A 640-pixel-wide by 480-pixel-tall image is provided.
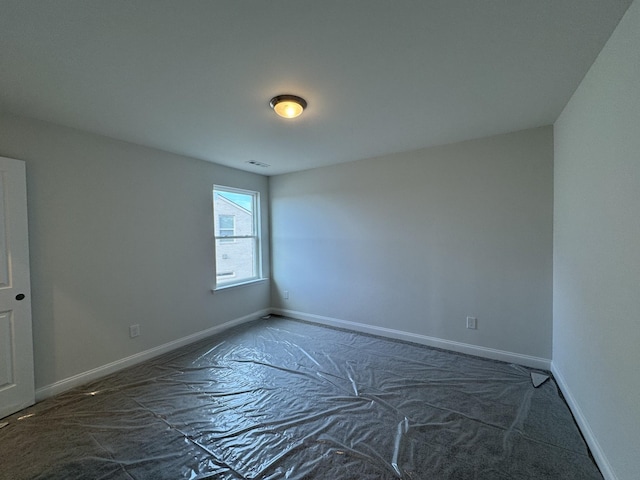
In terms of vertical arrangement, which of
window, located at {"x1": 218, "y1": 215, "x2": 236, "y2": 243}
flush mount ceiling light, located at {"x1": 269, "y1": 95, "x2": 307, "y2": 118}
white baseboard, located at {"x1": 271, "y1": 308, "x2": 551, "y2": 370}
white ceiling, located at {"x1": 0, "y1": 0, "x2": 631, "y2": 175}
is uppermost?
white ceiling, located at {"x1": 0, "y1": 0, "x2": 631, "y2": 175}

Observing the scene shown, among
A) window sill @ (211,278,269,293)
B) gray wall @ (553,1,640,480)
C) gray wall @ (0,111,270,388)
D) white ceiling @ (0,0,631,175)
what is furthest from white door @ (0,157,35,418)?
gray wall @ (553,1,640,480)

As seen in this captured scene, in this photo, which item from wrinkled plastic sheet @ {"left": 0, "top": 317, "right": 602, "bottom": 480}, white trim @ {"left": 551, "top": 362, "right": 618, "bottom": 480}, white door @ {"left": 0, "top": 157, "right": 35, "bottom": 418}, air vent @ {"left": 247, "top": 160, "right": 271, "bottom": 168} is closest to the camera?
white trim @ {"left": 551, "top": 362, "right": 618, "bottom": 480}

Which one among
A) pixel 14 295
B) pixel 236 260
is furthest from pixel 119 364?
pixel 236 260

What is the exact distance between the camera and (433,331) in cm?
330

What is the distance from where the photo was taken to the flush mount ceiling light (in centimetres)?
198

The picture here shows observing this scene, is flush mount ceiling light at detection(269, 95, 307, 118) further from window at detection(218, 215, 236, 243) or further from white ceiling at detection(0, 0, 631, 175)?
window at detection(218, 215, 236, 243)

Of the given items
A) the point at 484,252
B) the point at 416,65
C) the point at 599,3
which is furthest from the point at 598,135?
the point at 484,252

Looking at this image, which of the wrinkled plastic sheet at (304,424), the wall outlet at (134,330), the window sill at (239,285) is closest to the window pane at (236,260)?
the window sill at (239,285)

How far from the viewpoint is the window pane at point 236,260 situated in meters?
4.02

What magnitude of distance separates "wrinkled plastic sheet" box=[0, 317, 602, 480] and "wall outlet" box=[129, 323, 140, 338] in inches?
14.0

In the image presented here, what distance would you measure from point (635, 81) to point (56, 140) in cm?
401

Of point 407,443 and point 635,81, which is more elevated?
point 635,81

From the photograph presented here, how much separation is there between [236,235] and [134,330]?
1836 millimetres

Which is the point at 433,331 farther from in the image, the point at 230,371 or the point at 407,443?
the point at 230,371
